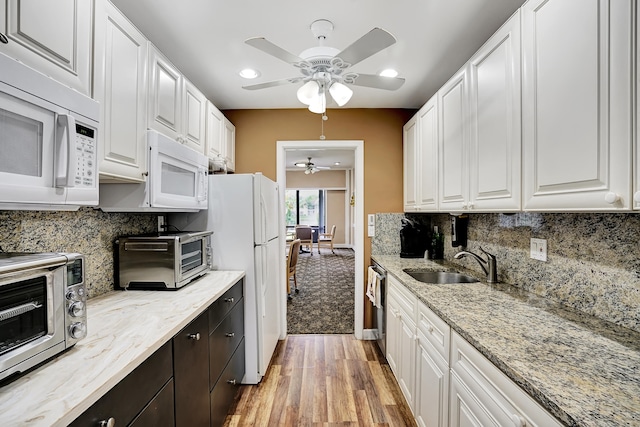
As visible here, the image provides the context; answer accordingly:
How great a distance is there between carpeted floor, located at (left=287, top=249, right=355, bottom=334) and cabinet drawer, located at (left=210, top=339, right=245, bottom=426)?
3.77ft

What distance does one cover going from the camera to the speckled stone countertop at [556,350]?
2.39 feet

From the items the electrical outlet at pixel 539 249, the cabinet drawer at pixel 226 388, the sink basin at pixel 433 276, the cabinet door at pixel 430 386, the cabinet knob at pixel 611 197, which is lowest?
the cabinet drawer at pixel 226 388

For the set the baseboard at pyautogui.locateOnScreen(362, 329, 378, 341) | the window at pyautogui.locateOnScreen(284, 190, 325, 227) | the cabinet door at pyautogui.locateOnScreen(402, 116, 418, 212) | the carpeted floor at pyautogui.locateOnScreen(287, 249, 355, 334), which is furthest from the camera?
the window at pyautogui.locateOnScreen(284, 190, 325, 227)

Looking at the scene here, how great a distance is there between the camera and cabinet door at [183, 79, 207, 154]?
2.06 meters

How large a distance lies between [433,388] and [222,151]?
2.48 m

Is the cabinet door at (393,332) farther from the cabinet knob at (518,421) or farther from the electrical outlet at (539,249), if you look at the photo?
the cabinet knob at (518,421)

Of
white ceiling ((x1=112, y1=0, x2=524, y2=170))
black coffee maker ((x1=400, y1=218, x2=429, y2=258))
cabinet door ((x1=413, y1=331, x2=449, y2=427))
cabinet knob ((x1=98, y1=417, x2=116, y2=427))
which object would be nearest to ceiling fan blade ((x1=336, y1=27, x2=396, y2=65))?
white ceiling ((x1=112, y1=0, x2=524, y2=170))

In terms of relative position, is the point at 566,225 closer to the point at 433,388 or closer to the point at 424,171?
the point at 433,388

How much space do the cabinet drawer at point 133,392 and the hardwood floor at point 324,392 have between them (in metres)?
1.08

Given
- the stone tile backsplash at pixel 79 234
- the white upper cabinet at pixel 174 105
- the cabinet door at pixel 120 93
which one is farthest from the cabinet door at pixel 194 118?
the stone tile backsplash at pixel 79 234

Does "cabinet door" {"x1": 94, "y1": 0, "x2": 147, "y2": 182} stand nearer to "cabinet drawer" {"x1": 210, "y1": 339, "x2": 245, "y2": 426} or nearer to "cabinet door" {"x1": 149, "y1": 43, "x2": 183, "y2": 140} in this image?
"cabinet door" {"x1": 149, "y1": 43, "x2": 183, "y2": 140}

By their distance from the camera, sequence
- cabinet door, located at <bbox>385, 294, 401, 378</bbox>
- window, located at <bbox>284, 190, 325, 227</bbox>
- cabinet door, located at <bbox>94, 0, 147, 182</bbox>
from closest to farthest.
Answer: cabinet door, located at <bbox>94, 0, 147, 182</bbox>
cabinet door, located at <bbox>385, 294, 401, 378</bbox>
window, located at <bbox>284, 190, 325, 227</bbox>

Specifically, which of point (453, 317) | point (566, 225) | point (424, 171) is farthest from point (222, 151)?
point (566, 225)

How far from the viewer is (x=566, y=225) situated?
144 centimetres
